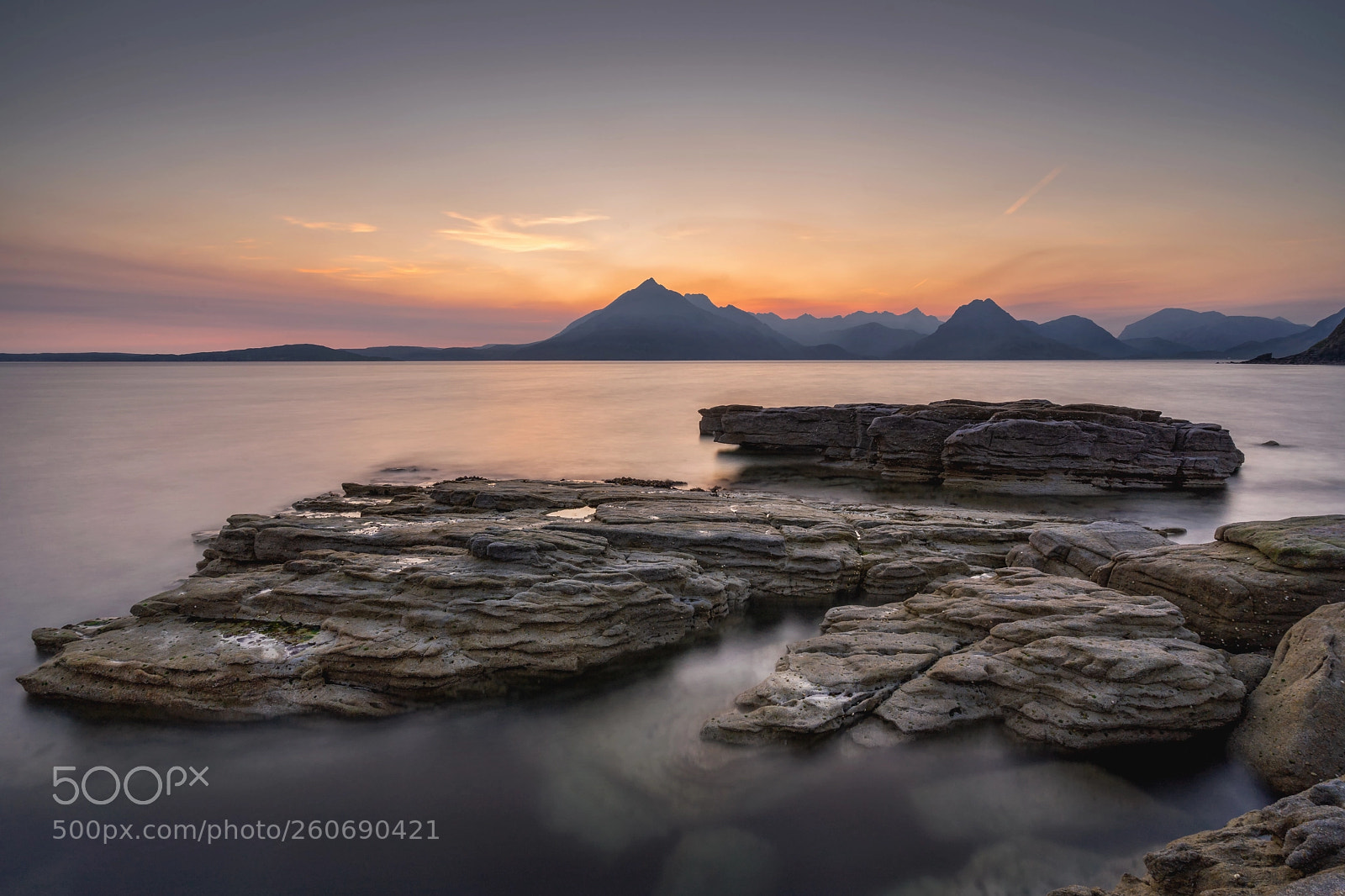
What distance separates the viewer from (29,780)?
9.28 metres

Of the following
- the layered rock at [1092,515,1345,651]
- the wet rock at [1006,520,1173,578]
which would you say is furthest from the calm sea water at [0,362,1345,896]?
the wet rock at [1006,520,1173,578]

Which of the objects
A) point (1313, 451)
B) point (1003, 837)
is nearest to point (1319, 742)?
point (1003, 837)

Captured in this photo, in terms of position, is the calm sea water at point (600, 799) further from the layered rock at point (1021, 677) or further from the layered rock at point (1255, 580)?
the layered rock at point (1255, 580)

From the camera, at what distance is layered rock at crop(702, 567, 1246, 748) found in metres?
9.41

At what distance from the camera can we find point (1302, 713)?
28.3 feet

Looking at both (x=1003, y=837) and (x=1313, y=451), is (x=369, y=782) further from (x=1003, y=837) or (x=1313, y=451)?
(x=1313, y=451)

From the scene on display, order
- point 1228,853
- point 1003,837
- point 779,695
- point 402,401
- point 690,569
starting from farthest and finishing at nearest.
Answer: point 402,401 → point 690,569 → point 779,695 → point 1003,837 → point 1228,853

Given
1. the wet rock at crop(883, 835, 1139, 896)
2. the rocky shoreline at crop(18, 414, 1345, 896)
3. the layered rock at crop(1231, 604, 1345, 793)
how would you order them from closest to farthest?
the wet rock at crop(883, 835, 1139, 896)
the layered rock at crop(1231, 604, 1345, 793)
the rocky shoreline at crop(18, 414, 1345, 896)

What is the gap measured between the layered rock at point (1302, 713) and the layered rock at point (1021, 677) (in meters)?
0.40

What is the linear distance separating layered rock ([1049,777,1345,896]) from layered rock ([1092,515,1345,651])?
5.32 m

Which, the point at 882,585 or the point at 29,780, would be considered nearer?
the point at 29,780

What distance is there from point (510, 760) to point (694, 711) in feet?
10.8

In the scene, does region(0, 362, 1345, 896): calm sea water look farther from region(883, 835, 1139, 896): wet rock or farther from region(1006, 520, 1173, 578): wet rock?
region(1006, 520, 1173, 578): wet rock

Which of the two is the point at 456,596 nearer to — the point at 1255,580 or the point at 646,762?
the point at 646,762
